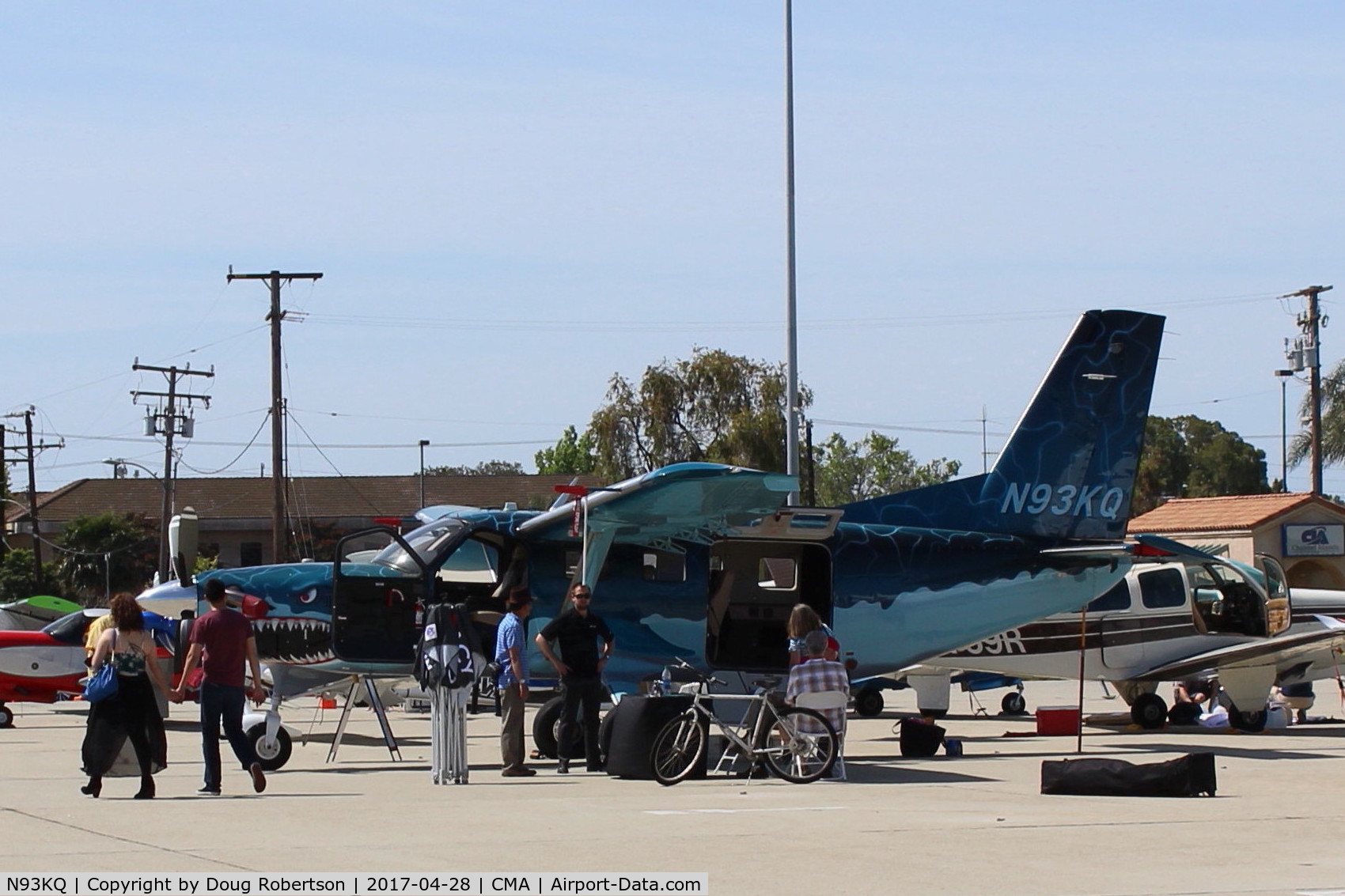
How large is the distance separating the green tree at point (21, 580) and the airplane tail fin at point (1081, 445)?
164 ft

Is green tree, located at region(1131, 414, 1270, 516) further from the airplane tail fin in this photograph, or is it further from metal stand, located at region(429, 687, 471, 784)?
metal stand, located at region(429, 687, 471, 784)

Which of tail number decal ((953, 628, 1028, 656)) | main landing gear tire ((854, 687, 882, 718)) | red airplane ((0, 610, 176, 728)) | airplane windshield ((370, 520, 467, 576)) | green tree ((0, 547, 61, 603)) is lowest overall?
green tree ((0, 547, 61, 603))

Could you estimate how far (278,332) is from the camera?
47344 mm

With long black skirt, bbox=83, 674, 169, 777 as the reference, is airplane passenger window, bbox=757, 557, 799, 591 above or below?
above

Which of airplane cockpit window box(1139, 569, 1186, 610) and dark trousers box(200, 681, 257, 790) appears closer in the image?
dark trousers box(200, 681, 257, 790)

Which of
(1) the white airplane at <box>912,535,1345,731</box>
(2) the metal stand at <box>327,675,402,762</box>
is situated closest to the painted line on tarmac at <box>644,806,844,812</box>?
(2) the metal stand at <box>327,675,402,762</box>

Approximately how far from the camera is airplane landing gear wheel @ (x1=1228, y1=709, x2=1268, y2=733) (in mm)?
21609

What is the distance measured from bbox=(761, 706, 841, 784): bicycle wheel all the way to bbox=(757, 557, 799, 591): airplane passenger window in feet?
15.0

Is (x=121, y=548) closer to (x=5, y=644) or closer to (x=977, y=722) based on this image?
(x=5, y=644)

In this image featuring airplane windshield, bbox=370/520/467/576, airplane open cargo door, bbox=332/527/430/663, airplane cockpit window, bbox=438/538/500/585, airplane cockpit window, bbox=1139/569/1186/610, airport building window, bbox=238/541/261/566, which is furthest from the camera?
airport building window, bbox=238/541/261/566

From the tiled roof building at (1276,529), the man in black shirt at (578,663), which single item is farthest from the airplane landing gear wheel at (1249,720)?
the tiled roof building at (1276,529)

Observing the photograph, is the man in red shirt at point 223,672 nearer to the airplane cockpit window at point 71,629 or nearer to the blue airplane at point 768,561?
the blue airplane at point 768,561

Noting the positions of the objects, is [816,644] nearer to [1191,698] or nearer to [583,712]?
[583,712]

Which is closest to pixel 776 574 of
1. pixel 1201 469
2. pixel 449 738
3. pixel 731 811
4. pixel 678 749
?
pixel 678 749
